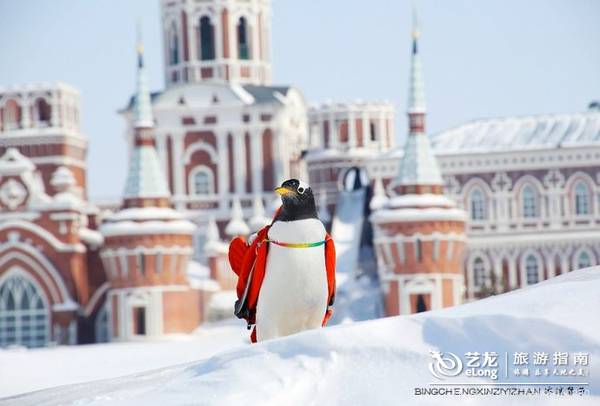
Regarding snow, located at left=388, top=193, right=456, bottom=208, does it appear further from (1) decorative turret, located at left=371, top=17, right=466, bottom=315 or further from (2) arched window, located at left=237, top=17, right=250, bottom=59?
(2) arched window, located at left=237, top=17, right=250, bottom=59

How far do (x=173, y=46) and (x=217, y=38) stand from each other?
210 cm

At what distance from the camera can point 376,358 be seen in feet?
45.8

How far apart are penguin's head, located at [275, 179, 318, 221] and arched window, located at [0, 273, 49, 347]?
50752 millimetres

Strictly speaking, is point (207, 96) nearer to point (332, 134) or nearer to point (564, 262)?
point (332, 134)

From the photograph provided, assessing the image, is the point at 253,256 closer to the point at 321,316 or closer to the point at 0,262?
the point at 321,316

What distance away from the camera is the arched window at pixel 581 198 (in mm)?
74875

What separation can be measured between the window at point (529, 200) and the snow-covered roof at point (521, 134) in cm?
149

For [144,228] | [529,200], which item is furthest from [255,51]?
[144,228]

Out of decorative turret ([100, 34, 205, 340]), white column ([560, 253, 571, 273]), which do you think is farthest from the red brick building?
white column ([560, 253, 571, 273])

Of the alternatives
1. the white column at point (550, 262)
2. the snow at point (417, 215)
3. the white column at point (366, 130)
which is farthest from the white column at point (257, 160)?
the snow at point (417, 215)

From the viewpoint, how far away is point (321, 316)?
59.2ft

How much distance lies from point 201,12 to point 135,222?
13743mm

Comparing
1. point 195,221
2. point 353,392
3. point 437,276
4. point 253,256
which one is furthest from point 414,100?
point 353,392

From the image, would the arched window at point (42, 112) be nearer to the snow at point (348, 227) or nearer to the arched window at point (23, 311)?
the arched window at point (23, 311)
